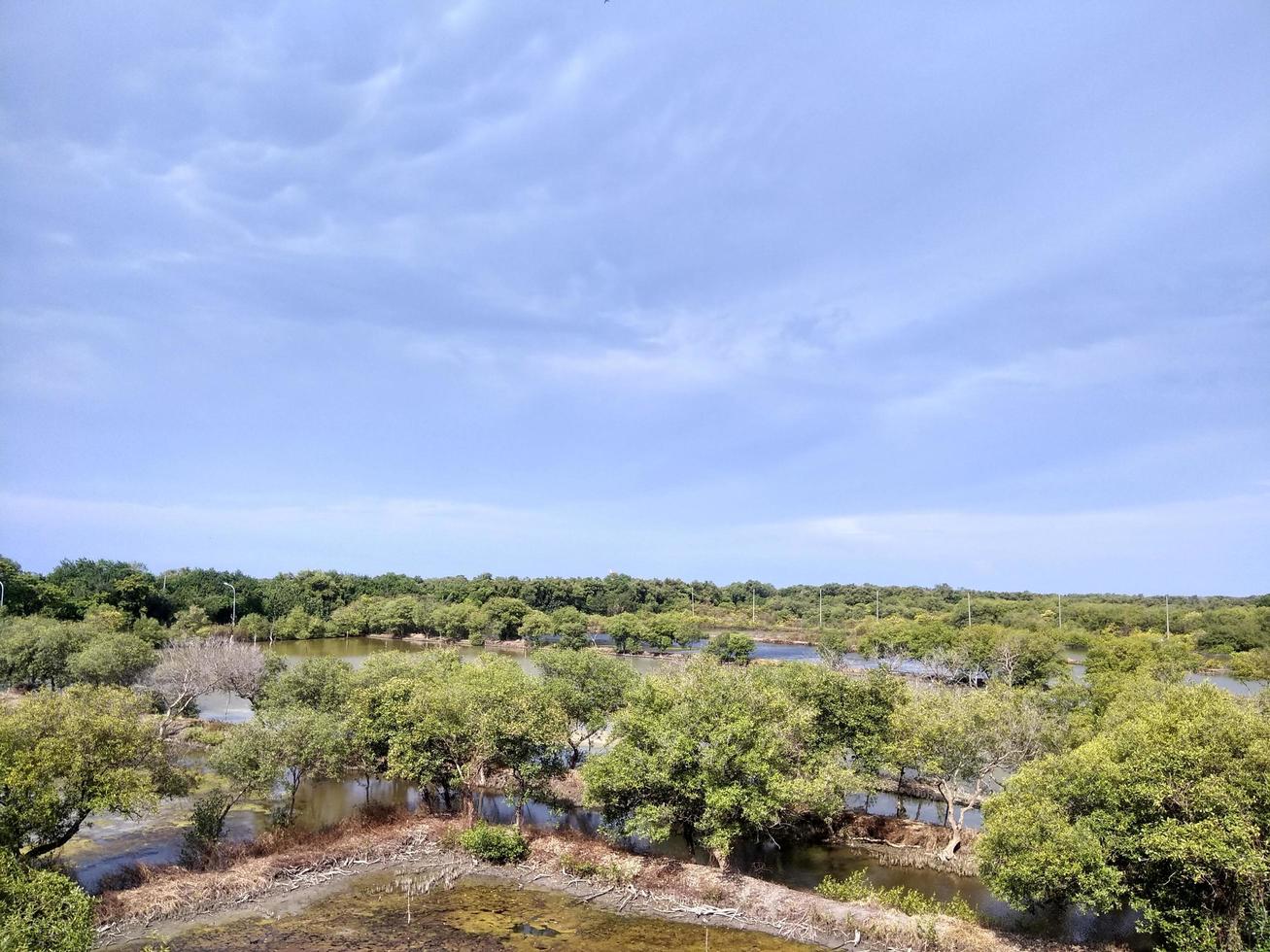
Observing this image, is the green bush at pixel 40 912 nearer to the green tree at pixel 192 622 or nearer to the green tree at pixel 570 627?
the green tree at pixel 192 622

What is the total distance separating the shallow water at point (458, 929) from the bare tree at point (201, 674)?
86.7 ft

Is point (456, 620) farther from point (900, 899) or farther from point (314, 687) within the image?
point (900, 899)

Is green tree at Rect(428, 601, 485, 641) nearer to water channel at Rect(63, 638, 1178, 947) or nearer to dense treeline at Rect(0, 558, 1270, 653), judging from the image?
dense treeline at Rect(0, 558, 1270, 653)

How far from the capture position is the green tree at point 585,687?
34.8 metres

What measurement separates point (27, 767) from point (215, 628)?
265ft

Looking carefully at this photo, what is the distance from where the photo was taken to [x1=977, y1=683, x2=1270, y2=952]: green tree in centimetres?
1762

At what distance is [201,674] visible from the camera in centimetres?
4394

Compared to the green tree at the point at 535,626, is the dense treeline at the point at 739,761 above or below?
above

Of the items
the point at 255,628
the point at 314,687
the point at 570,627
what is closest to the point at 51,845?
the point at 314,687

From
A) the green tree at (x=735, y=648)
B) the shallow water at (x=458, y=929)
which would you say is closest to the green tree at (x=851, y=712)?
the shallow water at (x=458, y=929)

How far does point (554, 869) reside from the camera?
25625mm

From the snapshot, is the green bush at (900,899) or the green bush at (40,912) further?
the green bush at (900,899)

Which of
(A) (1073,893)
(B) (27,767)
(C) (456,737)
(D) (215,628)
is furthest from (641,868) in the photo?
(D) (215,628)

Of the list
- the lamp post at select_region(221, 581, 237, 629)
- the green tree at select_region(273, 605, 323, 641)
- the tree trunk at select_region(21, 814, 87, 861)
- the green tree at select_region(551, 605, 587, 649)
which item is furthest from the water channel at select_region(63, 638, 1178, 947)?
the green tree at select_region(273, 605, 323, 641)
